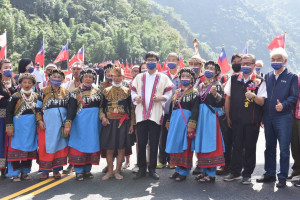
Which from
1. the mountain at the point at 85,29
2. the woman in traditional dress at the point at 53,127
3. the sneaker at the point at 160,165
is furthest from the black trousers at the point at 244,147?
the mountain at the point at 85,29

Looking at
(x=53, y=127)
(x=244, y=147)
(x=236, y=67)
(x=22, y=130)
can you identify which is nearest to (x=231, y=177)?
(x=244, y=147)

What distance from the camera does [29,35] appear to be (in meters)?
55.1

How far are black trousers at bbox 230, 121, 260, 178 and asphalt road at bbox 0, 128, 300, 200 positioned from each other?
249 millimetres

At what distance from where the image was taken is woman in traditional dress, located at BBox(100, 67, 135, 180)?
18.5ft

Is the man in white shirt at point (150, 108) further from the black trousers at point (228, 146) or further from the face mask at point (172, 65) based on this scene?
the black trousers at point (228, 146)

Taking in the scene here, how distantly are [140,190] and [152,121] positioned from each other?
119 cm

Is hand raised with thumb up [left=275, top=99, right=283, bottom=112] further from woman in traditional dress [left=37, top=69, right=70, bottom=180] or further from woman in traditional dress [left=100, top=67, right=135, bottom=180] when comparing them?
woman in traditional dress [left=37, top=69, right=70, bottom=180]

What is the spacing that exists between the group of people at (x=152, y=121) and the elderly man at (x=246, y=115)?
0.6 inches

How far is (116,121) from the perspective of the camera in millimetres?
5688

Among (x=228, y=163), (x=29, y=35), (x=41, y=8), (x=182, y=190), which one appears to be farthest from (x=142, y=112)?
(x=41, y=8)

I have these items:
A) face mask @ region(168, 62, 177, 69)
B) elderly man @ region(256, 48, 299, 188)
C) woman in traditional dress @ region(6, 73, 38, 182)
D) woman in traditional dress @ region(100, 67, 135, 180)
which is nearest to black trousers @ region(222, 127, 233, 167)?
elderly man @ region(256, 48, 299, 188)

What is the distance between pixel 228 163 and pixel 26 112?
3.68 meters

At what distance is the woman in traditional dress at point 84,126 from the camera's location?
5.61 meters

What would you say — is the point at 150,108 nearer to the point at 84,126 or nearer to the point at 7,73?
the point at 84,126
